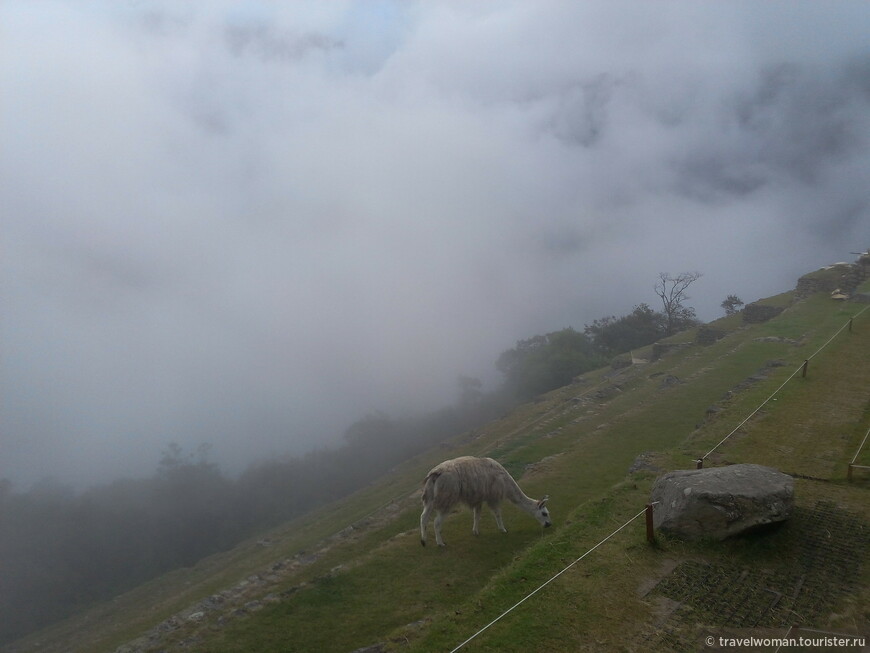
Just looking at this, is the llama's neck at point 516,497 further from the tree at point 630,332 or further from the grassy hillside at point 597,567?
the tree at point 630,332

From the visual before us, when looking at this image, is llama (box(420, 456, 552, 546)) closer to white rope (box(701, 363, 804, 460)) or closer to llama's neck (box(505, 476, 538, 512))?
llama's neck (box(505, 476, 538, 512))

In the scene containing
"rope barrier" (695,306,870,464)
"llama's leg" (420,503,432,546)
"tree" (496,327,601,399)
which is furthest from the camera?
"tree" (496,327,601,399)

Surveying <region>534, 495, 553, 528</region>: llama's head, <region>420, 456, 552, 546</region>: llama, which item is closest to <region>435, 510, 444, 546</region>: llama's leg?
<region>420, 456, 552, 546</region>: llama

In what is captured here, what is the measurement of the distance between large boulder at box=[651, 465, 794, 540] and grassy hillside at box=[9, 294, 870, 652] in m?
0.41

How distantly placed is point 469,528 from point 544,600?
643cm

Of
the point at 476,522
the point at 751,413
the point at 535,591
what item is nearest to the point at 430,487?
the point at 476,522

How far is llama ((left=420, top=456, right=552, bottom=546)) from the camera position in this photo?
611 inches

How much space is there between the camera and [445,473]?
15.6m

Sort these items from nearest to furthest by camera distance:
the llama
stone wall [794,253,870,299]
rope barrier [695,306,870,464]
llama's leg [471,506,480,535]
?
1. the llama
2. llama's leg [471,506,480,535]
3. rope barrier [695,306,870,464]
4. stone wall [794,253,870,299]

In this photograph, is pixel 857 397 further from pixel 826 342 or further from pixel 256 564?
pixel 256 564

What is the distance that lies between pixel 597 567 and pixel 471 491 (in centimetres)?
475

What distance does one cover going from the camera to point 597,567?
38.2ft

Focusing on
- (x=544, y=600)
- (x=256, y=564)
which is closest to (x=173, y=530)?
(x=256, y=564)

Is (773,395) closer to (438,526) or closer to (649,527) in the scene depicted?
(649,527)
